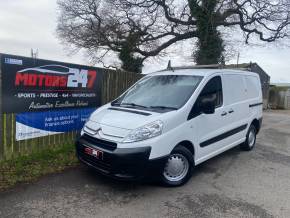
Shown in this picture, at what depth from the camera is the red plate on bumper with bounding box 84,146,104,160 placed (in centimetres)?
441

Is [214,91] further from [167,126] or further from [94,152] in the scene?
[94,152]

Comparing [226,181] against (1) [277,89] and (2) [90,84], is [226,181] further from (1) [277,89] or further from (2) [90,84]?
(1) [277,89]

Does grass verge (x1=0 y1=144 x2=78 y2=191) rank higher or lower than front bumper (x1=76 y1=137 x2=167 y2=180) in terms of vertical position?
lower

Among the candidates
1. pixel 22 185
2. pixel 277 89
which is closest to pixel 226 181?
pixel 22 185

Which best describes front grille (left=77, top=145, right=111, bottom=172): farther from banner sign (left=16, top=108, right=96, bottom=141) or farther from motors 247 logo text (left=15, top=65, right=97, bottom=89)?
motors 247 logo text (left=15, top=65, right=97, bottom=89)

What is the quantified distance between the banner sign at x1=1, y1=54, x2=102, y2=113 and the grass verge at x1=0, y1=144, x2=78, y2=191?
97 centimetres

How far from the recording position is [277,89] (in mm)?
29406

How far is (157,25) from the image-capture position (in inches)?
788

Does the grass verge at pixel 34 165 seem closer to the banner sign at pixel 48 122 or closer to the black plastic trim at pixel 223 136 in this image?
the banner sign at pixel 48 122

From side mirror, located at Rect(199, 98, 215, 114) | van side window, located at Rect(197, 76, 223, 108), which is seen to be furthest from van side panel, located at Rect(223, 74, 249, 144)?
side mirror, located at Rect(199, 98, 215, 114)

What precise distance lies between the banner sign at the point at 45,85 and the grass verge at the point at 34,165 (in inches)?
38.3

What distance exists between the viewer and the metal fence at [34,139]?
5.51 metres

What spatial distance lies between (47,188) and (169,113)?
2320 mm

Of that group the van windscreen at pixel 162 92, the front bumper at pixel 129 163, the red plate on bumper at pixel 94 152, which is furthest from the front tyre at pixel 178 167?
the red plate on bumper at pixel 94 152
